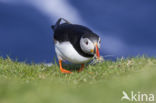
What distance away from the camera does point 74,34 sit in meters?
7.21

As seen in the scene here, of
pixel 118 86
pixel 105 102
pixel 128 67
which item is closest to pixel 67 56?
pixel 128 67

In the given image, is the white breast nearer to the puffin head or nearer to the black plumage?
the black plumage

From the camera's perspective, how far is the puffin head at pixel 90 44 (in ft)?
22.4

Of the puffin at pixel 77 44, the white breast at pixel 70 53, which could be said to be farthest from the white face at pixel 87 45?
the white breast at pixel 70 53

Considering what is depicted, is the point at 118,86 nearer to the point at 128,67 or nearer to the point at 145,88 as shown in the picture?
the point at 145,88

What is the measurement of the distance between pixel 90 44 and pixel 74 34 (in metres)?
0.58

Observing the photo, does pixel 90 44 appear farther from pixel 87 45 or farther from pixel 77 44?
pixel 77 44

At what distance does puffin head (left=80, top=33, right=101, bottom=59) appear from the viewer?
684 centimetres

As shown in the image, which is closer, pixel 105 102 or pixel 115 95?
pixel 105 102

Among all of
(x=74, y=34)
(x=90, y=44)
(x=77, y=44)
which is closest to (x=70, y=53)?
(x=77, y=44)

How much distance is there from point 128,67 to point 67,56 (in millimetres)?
1440

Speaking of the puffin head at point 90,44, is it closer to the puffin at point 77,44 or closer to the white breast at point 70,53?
the puffin at point 77,44

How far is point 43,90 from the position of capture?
4012 millimetres

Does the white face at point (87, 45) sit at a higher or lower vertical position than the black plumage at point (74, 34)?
lower
